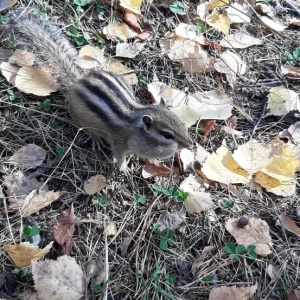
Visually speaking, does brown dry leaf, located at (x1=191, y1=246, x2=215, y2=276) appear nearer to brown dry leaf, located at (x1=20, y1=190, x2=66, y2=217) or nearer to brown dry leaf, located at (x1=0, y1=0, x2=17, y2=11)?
brown dry leaf, located at (x1=20, y1=190, x2=66, y2=217)

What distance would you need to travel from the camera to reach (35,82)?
127 inches

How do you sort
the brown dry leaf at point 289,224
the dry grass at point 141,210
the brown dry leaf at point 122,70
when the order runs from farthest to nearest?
1. the brown dry leaf at point 122,70
2. the brown dry leaf at point 289,224
3. the dry grass at point 141,210

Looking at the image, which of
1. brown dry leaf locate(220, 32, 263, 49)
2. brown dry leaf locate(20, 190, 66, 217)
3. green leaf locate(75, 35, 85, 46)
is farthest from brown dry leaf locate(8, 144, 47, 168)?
brown dry leaf locate(220, 32, 263, 49)

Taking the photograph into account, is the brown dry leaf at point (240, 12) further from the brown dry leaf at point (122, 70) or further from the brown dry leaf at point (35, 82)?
the brown dry leaf at point (35, 82)

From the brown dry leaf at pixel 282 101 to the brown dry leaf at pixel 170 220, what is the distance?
3.62ft

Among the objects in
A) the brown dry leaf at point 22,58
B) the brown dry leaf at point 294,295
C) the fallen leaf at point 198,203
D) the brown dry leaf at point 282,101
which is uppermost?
the brown dry leaf at point 22,58

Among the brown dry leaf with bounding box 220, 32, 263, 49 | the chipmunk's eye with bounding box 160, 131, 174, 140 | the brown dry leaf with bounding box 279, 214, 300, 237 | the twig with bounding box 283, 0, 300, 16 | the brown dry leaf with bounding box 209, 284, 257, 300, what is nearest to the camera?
the brown dry leaf with bounding box 209, 284, 257, 300

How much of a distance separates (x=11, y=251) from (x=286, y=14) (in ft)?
9.81

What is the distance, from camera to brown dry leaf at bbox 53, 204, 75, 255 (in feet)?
8.54

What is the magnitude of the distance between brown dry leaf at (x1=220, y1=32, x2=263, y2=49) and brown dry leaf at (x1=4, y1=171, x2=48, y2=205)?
1853 mm

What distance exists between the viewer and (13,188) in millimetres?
2811

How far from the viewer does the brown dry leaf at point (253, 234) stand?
107 inches

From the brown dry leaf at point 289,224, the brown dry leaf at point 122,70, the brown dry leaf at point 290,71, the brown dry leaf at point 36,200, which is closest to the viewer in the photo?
the brown dry leaf at point 36,200

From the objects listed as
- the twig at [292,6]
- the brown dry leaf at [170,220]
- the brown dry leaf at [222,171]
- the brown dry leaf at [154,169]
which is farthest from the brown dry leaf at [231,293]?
the twig at [292,6]
